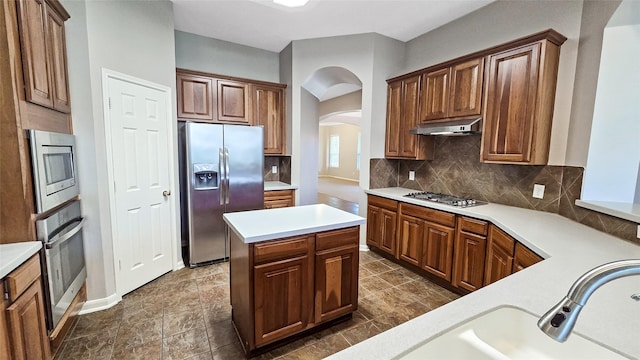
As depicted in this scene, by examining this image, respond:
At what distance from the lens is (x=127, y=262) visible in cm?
261

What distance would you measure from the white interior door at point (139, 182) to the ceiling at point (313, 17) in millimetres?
1186

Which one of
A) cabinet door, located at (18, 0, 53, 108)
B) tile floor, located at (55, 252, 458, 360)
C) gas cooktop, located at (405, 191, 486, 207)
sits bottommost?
tile floor, located at (55, 252, 458, 360)

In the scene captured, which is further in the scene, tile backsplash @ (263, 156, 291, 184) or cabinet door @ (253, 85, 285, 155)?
tile backsplash @ (263, 156, 291, 184)

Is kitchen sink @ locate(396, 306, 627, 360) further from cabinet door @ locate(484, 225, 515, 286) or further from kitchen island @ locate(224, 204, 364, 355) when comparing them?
cabinet door @ locate(484, 225, 515, 286)

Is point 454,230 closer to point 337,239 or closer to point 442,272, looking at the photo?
point 442,272

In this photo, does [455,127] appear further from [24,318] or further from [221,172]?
[24,318]

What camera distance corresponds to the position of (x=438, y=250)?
2818 millimetres

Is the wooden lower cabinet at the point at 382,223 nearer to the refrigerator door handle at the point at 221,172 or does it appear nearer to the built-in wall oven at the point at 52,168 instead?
the refrigerator door handle at the point at 221,172

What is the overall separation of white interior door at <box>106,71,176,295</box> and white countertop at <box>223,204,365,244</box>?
3.92ft

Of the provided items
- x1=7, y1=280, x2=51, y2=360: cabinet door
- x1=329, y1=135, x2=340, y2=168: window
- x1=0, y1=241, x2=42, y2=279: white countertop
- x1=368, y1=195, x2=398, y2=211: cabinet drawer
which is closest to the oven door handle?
x1=0, y1=241, x2=42, y2=279: white countertop

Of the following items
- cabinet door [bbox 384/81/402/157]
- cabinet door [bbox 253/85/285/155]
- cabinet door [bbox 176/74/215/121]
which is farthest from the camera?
cabinet door [bbox 253/85/285/155]

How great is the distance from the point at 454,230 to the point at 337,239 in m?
1.33

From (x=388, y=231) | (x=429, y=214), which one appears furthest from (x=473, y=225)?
(x=388, y=231)

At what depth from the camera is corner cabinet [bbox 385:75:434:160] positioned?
338cm
